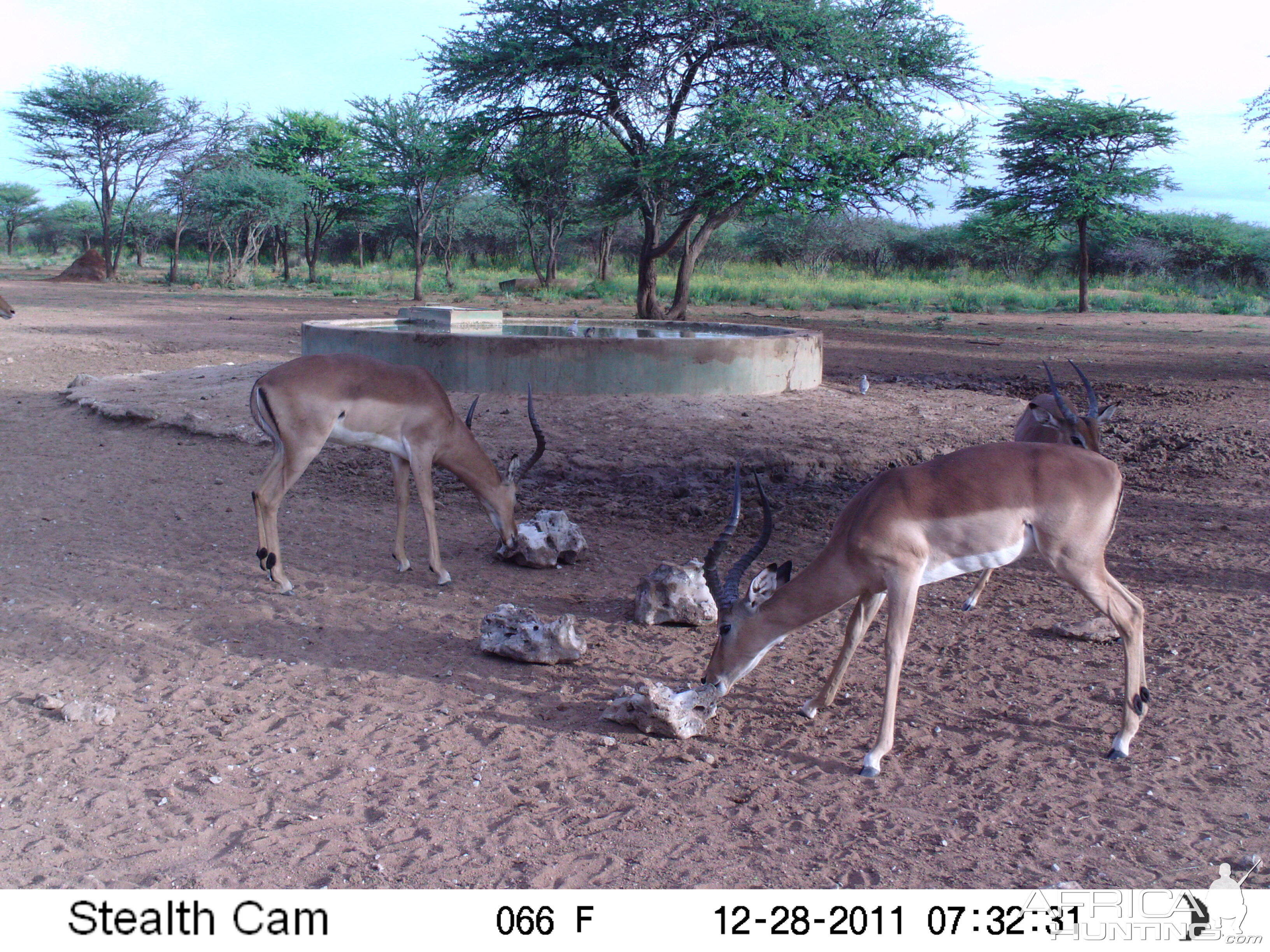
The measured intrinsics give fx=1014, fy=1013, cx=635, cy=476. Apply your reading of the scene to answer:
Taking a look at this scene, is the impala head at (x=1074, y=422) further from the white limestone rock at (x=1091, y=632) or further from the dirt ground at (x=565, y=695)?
the white limestone rock at (x=1091, y=632)

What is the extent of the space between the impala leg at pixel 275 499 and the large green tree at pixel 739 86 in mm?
13863

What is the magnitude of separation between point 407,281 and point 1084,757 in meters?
37.1

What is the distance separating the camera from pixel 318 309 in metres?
25.2

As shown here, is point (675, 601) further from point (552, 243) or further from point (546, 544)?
point (552, 243)

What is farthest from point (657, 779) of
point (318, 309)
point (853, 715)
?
point (318, 309)

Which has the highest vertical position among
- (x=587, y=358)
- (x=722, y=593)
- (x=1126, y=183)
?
(x=1126, y=183)

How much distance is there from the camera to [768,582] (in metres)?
4.16

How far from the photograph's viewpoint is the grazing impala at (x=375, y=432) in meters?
5.77

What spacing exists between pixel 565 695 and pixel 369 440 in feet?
7.61

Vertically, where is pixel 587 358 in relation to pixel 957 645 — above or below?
above

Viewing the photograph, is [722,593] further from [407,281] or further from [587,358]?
[407,281]

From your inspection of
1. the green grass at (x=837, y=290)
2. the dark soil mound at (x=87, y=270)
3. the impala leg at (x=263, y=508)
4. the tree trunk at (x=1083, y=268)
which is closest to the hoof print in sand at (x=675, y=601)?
the impala leg at (x=263, y=508)

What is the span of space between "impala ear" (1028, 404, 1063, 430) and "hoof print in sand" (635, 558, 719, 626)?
275 centimetres

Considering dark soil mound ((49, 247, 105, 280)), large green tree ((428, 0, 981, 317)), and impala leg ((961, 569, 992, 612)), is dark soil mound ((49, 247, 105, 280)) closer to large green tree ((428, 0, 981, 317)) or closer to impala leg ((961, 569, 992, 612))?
large green tree ((428, 0, 981, 317))
